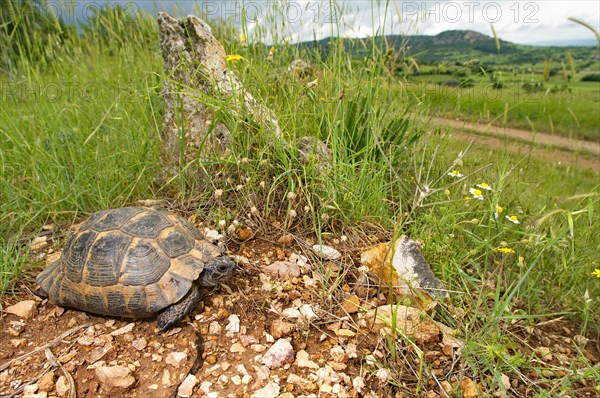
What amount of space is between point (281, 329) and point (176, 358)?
1.66 feet

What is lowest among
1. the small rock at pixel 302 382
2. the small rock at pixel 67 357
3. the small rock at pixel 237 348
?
the small rock at pixel 302 382

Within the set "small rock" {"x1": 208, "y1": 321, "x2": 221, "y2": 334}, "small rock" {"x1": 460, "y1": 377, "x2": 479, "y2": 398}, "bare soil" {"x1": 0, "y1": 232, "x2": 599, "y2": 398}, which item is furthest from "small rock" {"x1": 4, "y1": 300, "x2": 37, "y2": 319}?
"small rock" {"x1": 460, "y1": 377, "x2": 479, "y2": 398}

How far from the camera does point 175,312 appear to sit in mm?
1889

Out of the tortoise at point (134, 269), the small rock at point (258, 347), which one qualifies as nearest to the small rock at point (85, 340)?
the tortoise at point (134, 269)

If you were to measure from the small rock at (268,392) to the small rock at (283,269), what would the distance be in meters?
0.71

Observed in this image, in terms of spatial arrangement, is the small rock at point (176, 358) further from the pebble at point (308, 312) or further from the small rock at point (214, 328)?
the pebble at point (308, 312)

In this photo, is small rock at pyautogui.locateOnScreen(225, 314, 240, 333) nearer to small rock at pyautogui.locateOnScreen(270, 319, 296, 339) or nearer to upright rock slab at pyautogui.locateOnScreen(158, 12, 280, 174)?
small rock at pyautogui.locateOnScreen(270, 319, 296, 339)

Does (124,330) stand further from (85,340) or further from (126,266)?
(126,266)

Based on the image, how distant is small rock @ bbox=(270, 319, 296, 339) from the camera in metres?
1.87

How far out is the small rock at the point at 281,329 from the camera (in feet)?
6.14

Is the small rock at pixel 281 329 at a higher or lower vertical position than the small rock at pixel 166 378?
higher

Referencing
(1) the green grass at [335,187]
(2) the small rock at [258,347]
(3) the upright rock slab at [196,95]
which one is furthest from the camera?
(3) the upright rock slab at [196,95]

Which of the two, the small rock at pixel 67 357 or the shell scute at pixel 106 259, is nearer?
the small rock at pixel 67 357

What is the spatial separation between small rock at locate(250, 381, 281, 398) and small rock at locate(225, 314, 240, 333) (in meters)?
0.37
